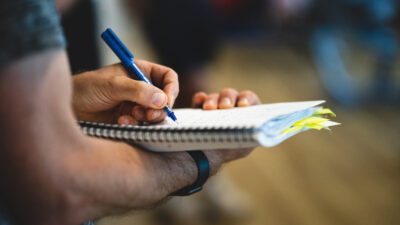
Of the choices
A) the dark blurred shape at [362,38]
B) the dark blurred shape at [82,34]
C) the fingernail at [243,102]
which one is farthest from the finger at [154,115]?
the dark blurred shape at [362,38]

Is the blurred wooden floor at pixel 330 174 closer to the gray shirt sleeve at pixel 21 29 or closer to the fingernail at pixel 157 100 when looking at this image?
the fingernail at pixel 157 100

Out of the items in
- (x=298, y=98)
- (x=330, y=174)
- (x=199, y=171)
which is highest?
(x=199, y=171)

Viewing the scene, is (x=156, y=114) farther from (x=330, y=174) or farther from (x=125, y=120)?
(x=330, y=174)

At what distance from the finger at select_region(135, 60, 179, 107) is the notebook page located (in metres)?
0.05

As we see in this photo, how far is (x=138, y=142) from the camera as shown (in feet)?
1.94

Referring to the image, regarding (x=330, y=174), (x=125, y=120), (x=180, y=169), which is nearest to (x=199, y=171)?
(x=180, y=169)

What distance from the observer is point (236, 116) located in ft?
2.14

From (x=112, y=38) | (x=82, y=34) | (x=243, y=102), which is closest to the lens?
(x=112, y=38)

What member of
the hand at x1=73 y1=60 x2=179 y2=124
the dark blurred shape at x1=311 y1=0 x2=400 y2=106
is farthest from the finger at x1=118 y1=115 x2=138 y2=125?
the dark blurred shape at x1=311 y1=0 x2=400 y2=106

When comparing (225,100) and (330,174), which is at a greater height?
(225,100)

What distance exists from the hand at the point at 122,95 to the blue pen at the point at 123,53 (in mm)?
15

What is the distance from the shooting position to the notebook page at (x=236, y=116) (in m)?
0.55

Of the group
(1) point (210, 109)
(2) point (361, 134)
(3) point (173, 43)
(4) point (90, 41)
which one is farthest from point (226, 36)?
(1) point (210, 109)

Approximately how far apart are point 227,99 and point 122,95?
0.23 m
